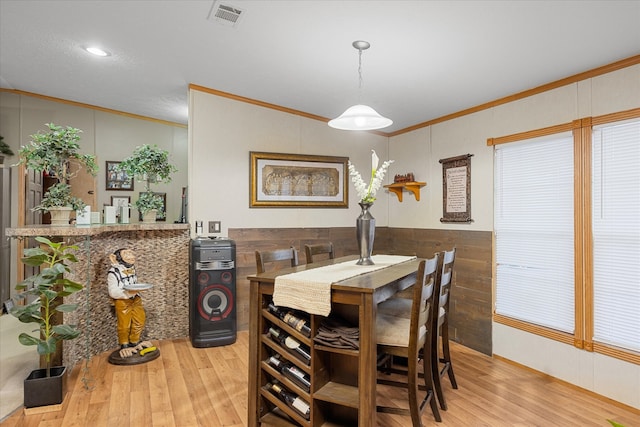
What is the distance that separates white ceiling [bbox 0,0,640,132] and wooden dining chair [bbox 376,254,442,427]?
Answer: 4.83ft

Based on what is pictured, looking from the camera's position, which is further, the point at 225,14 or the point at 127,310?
the point at 127,310

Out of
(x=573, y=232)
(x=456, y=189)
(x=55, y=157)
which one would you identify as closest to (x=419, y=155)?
(x=456, y=189)

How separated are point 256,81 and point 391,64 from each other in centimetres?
136

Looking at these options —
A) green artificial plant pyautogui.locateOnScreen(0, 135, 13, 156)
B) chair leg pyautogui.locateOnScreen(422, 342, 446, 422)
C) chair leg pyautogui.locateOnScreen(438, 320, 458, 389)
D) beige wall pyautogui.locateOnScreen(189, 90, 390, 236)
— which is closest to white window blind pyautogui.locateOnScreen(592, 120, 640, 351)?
chair leg pyautogui.locateOnScreen(438, 320, 458, 389)

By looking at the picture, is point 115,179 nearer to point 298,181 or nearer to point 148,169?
point 148,169

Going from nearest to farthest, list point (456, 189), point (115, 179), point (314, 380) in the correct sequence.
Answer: point (314, 380) < point (456, 189) < point (115, 179)

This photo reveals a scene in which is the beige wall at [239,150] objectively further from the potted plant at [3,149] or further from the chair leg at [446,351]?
the potted plant at [3,149]

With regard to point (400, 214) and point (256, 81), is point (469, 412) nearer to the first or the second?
point (400, 214)

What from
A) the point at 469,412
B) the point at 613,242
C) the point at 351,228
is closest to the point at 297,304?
the point at 469,412

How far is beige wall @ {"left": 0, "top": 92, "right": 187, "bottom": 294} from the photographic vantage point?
484 cm

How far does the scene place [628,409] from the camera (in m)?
2.59

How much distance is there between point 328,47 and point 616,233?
2441 mm

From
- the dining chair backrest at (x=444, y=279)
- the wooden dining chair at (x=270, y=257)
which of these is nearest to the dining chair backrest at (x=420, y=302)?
the dining chair backrest at (x=444, y=279)

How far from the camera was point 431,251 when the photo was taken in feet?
14.2
